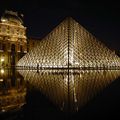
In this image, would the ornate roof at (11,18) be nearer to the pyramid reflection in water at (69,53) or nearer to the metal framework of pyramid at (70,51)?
the pyramid reflection in water at (69,53)

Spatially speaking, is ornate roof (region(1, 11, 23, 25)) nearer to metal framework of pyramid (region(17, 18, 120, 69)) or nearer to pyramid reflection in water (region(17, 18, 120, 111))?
pyramid reflection in water (region(17, 18, 120, 111))

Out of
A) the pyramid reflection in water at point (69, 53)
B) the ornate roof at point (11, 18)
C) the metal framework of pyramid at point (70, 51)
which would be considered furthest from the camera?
the ornate roof at point (11, 18)

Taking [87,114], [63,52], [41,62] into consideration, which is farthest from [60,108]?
[41,62]

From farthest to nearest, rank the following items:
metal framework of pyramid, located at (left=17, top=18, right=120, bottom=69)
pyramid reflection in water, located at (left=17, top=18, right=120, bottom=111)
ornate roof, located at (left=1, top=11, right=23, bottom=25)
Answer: ornate roof, located at (left=1, top=11, right=23, bottom=25), metal framework of pyramid, located at (left=17, top=18, right=120, bottom=69), pyramid reflection in water, located at (left=17, top=18, right=120, bottom=111)

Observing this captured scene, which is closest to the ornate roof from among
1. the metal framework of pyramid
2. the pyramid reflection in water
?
the pyramid reflection in water

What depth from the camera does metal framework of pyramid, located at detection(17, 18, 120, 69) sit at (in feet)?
128

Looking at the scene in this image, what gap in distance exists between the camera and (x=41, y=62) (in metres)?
42.5

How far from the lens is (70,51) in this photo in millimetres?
37969

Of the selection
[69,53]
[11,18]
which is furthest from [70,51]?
[11,18]

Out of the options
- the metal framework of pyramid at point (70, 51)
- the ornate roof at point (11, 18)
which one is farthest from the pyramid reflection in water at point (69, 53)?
the ornate roof at point (11, 18)

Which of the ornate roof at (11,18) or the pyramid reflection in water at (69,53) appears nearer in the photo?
the pyramid reflection in water at (69,53)

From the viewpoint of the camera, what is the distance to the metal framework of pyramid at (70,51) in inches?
1531

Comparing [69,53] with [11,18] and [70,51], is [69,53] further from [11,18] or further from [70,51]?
[11,18]

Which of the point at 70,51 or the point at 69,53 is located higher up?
the point at 70,51
